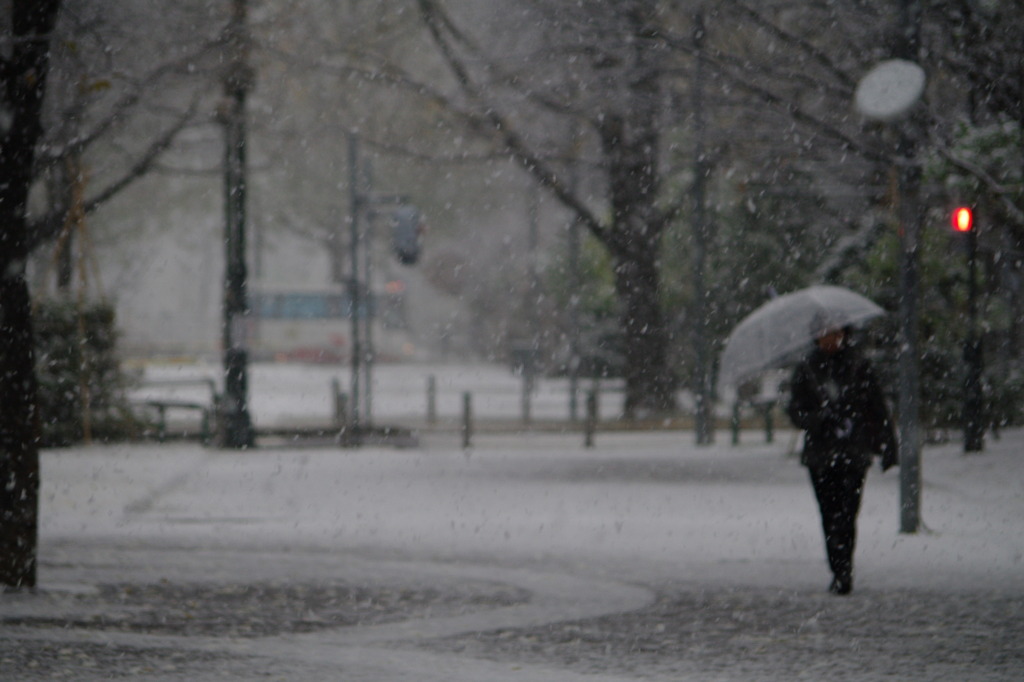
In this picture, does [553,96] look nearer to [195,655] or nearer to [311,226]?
[195,655]

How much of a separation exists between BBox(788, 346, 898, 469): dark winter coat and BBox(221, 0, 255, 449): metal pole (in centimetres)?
1204

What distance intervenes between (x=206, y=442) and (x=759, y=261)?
41.7 feet

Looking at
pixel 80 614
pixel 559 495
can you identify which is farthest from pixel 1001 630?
pixel 559 495

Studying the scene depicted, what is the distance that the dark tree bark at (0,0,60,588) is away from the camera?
867cm

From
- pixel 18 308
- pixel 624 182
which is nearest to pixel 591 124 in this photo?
pixel 624 182

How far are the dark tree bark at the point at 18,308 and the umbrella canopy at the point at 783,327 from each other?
500 cm

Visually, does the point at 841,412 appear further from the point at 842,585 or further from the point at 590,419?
the point at 590,419

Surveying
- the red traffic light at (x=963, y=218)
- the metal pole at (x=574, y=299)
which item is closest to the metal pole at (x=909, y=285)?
the red traffic light at (x=963, y=218)

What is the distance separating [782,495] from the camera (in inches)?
591

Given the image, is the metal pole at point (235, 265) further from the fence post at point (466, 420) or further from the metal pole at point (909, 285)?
the metal pole at point (909, 285)

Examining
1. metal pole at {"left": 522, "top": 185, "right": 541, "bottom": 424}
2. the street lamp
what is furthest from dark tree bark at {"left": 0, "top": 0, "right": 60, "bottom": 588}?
metal pole at {"left": 522, "top": 185, "right": 541, "bottom": 424}

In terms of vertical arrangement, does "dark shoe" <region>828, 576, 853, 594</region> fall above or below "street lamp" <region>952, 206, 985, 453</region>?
below

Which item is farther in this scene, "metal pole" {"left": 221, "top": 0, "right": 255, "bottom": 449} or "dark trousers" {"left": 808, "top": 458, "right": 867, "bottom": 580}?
"metal pole" {"left": 221, "top": 0, "right": 255, "bottom": 449}

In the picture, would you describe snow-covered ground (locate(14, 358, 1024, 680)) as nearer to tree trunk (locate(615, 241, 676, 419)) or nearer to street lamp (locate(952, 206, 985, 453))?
street lamp (locate(952, 206, 985, 453))
